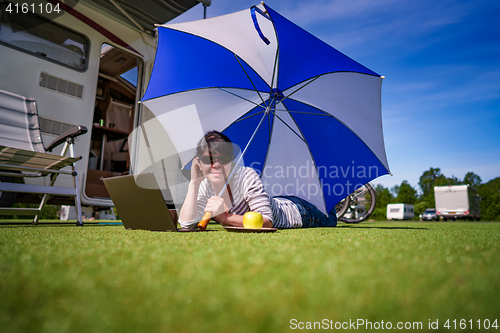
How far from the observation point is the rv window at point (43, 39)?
3.59 m

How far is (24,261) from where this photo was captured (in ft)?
2.90

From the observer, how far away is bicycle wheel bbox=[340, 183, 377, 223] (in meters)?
5.40

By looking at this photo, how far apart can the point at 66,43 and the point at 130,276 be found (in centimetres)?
455

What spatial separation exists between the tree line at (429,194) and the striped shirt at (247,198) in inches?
807

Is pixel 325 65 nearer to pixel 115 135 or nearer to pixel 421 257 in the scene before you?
pixel 421 257

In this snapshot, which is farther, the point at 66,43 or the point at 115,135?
the point at 115,135

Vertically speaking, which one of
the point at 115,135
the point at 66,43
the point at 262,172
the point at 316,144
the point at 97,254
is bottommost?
the point at 97,254

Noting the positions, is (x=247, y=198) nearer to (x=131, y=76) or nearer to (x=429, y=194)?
(x=131, y=76)

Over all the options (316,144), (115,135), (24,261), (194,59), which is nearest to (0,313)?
(24,261)

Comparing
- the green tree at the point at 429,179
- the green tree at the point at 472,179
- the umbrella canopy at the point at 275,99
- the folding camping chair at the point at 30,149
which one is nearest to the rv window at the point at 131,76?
the folding camping chair at the point at 30,149

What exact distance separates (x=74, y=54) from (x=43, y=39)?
384 mm

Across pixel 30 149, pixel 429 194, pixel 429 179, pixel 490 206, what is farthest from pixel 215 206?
pixel 429 179

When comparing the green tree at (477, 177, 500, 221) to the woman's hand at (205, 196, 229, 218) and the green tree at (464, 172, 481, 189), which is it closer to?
the green tree at (464, 172, 481, 189)

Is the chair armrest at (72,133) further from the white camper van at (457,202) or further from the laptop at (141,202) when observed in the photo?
the white camper van at (457,202)
